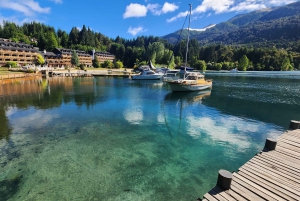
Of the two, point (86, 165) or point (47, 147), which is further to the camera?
point (47, 147)

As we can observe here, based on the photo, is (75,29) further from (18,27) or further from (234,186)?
(234,186)

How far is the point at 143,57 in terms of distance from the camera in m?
145

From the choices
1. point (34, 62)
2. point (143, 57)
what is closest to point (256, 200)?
point (34, 62)

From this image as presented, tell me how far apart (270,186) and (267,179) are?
467 mm

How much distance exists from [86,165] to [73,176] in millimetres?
1214

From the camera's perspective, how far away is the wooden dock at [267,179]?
20.8 feet

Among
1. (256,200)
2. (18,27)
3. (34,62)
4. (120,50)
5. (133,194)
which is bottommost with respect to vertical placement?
(133,194)

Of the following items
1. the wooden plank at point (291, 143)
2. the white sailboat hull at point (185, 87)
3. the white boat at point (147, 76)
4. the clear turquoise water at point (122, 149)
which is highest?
the white boat at point (147, 76)

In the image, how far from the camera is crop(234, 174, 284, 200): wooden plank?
20.5 ft

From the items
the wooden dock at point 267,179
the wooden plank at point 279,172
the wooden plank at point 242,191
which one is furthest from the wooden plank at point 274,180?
the wooden plank at point 242,191

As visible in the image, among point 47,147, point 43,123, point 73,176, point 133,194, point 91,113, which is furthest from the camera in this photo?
point 91,113

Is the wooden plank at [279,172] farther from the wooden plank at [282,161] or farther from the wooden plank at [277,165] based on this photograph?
the wooden plank at [282,161]

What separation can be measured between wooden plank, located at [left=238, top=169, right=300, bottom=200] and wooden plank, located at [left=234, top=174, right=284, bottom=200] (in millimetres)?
173

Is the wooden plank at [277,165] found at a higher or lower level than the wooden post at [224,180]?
lower
